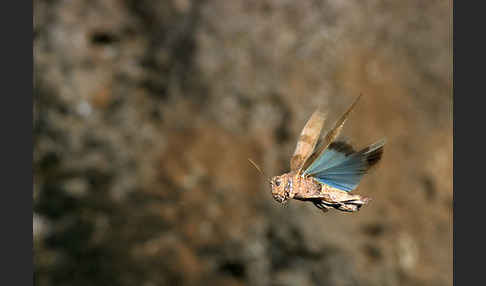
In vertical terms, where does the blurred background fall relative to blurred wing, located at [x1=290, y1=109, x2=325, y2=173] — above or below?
above

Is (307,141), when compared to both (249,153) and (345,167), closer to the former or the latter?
(345,167)

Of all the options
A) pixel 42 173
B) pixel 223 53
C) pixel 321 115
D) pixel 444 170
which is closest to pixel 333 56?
pixel 223 53

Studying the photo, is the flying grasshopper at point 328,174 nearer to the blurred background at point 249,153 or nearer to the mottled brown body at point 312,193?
the mottled brown body at point 312,193

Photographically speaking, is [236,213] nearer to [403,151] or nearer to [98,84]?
[403,151]

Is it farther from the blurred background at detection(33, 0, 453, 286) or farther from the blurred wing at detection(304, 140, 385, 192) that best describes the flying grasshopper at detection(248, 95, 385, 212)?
the blurred background at detection(33, 0, 453, 286)

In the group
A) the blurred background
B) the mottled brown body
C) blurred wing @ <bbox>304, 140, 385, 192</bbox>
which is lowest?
A: the mottled brown body

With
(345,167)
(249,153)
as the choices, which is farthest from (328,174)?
(249,153)

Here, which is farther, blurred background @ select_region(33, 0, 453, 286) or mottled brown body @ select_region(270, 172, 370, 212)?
blurred background @ select_region(33, 0, 453, 286)

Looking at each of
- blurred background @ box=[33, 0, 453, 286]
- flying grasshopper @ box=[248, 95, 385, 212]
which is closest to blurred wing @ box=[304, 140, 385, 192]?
flying grasshopper @ box=[248, 95, 385, 212]
